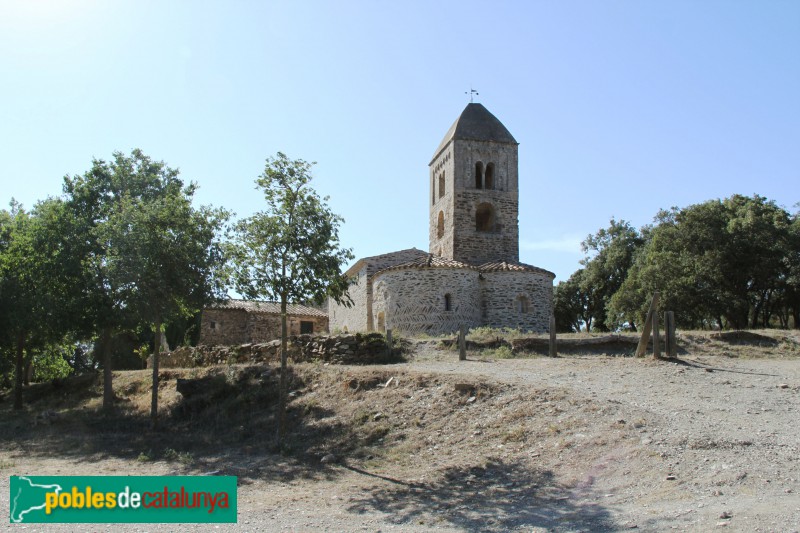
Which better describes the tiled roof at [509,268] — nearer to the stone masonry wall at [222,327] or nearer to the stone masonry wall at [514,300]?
the stone masonry wall at [514,300]

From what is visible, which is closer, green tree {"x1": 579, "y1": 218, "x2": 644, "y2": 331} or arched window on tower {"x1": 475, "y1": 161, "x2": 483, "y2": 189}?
arched window on tower {"x1": 475, "y1": 161, "x2": 483, "y2": 189}

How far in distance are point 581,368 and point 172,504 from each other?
11171 mm

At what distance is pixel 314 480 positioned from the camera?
475 inches

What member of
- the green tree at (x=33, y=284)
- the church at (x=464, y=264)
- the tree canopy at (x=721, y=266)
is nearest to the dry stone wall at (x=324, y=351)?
the green tree at (x=33, y=284)

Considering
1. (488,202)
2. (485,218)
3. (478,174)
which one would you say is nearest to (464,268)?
(488,202)

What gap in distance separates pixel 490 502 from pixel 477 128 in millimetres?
26398

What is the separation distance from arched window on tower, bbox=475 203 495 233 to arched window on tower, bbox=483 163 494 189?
97cm

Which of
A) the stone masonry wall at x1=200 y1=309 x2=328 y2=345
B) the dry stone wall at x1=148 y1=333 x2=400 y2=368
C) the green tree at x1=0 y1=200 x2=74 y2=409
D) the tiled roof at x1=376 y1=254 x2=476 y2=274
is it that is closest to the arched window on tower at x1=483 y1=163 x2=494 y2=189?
Result: the tiled roof at x1=376 y1=254 x2=476 y2=274

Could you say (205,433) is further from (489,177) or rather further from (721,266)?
(721,266)

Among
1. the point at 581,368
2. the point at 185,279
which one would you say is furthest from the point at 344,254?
the point at 581,368

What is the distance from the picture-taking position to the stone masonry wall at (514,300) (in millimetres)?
29281

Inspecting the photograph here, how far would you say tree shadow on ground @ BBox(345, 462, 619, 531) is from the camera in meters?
8.66

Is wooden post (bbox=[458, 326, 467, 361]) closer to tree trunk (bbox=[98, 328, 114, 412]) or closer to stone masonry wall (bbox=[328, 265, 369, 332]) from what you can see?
stone masonry wall (bbox=[328, 265, 369, 332])

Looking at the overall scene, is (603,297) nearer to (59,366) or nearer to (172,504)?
(59,366)
